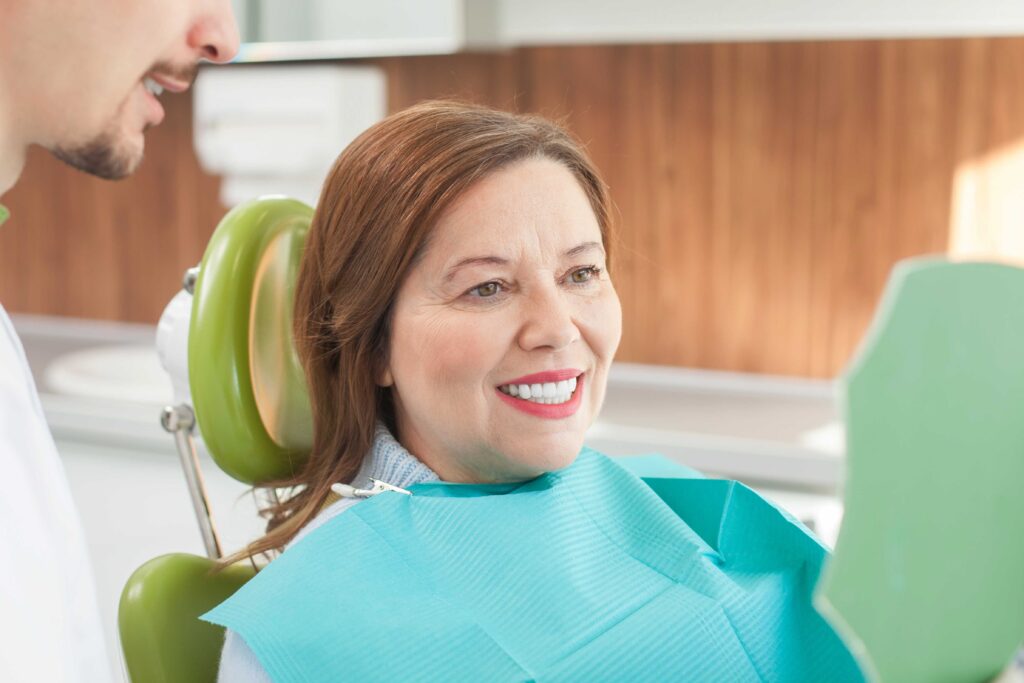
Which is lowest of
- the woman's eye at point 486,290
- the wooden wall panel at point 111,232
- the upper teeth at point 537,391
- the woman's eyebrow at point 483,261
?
the wooden wall panel at point 111,232

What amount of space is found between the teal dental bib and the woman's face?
57mm

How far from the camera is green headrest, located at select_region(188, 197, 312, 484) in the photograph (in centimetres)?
115

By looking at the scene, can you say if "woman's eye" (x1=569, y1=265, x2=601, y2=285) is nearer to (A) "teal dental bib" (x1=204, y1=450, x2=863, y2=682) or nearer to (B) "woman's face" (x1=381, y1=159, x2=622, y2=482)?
(B) "woman's face" (x1=381, y1=159, x2=622, y2=482)

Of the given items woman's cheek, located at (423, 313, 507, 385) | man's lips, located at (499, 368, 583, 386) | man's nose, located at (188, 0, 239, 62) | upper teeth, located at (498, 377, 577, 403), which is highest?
man's nose, located at (188, 0, 239, 62)

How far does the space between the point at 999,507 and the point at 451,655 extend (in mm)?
486

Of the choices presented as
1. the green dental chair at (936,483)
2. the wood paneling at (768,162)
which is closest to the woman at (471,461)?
the green dental chair at (936,483)

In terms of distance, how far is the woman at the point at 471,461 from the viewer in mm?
907

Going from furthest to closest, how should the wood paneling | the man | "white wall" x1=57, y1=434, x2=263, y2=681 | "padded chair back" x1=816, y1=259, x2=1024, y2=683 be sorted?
"white wall" x1=57, y1=434, x2=263, y2=681
the wood paneling
the man
"padded chair back" x1=816, y1=259, x2=1024, y2=683

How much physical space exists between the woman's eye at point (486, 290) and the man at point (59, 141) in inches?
11.0

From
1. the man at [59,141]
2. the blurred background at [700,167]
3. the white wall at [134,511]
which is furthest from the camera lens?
the white wall at [134,511]

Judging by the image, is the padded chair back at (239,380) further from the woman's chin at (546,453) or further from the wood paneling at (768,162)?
the wood paneling at (768,162)

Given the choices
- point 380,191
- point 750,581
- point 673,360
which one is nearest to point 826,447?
point 673,360

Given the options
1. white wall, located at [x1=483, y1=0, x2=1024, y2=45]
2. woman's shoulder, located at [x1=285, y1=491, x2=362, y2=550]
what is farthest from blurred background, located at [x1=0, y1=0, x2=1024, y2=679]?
woman's shoulder, located at [x1=285, y1=491, x2=362, y2=550]

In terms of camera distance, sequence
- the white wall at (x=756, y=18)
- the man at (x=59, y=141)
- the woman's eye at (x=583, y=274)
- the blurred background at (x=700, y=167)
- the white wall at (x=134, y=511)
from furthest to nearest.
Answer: the white wall at (x=134, y=511)
the blurred background at (x=700, y=167)
the white wall at (x=756, y=18)
the woman's eye at (x=583, y=274)
the man at (x=59, y=141)
